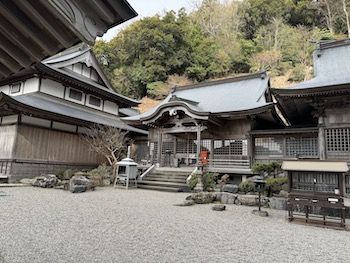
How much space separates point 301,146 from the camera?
467 inches

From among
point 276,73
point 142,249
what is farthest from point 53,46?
point 276,73

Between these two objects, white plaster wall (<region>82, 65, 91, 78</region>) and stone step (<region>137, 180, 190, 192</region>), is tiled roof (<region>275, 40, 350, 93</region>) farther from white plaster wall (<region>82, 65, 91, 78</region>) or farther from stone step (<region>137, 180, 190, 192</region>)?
white plaster wall (<region>82, 65, 91, 78</region>)

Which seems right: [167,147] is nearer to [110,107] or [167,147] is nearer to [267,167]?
[110,107]

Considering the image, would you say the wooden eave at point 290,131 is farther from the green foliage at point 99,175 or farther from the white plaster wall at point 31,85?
the white plaster wall at point 31,85

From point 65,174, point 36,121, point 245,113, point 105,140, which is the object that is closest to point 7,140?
point 36,121

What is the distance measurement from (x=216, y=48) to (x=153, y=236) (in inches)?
1354

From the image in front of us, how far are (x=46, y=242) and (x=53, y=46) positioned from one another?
3.14m

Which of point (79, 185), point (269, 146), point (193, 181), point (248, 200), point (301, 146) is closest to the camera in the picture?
point (248, 200)

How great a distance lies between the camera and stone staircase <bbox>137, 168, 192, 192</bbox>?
11280mm

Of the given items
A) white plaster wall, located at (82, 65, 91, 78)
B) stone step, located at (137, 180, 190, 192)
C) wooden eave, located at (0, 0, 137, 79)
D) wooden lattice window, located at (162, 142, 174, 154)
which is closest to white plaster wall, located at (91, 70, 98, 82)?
white plaster wall, located at (82, 65, 91, 78)

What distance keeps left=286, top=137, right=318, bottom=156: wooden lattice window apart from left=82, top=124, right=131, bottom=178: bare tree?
9.47m

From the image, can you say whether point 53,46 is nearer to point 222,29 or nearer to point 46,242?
point 46,242

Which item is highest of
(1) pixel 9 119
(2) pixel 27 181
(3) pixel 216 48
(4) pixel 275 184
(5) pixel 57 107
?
(3) pixel 216 48

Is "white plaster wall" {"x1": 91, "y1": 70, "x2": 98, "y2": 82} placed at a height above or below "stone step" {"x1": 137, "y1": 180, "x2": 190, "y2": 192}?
Answer: above
